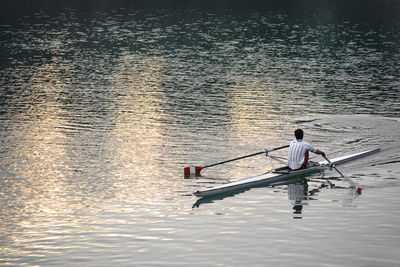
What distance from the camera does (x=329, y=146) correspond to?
3653cm

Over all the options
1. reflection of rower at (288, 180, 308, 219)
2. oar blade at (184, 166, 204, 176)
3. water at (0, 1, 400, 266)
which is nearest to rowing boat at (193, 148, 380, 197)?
water at (0, 1, 400, 266)

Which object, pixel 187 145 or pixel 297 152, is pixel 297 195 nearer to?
A: pixel 297 152

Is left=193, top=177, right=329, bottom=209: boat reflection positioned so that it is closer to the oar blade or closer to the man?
the man

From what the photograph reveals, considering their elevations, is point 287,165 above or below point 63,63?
below

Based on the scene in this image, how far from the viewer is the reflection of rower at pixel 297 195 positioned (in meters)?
26.1

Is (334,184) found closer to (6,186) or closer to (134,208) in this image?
(134,208)

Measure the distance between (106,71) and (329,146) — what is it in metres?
33.0

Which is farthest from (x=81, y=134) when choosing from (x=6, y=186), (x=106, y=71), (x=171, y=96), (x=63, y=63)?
(x=63, y=63)

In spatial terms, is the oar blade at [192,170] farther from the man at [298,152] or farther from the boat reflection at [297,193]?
the man at [298,152]

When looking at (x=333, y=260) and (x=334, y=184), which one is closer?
(x=333, y=260)

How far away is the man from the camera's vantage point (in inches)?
1180

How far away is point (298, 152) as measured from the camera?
30156 millimetres

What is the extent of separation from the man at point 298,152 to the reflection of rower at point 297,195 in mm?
807

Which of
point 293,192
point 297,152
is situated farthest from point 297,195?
point 297,152
